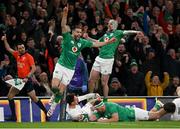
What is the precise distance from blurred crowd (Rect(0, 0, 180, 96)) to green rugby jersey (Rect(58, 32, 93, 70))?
5.57 feet

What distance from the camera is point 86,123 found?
18500 mm

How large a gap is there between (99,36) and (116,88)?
5.44ft

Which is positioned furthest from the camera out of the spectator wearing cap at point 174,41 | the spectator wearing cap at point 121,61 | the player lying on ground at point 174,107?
the spectator wearing cap at point 174,41

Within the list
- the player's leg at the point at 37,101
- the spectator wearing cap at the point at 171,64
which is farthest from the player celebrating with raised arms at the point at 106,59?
the spectator wearing cap at the point at 171,64

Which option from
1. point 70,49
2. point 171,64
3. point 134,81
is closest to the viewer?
point 70,49

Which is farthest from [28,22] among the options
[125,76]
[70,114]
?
[70,114]

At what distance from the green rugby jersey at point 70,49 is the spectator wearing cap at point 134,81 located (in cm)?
Result: 368

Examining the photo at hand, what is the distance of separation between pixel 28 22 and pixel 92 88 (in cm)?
340

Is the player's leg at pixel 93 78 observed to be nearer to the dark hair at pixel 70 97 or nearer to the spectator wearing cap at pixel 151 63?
the dark hair at pixel 70 97

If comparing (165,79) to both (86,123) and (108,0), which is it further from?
(86,123)

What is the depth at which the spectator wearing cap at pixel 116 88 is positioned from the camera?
22.9 meters

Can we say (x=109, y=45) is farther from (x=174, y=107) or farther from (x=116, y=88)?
(x=174, y=107)

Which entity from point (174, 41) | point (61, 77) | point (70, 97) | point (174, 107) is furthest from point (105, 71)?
point (174, 41)

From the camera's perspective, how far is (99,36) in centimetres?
2377
